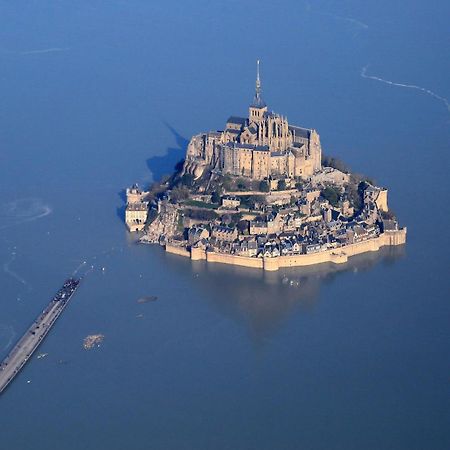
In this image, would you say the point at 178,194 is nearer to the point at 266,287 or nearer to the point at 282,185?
the point at 282,185

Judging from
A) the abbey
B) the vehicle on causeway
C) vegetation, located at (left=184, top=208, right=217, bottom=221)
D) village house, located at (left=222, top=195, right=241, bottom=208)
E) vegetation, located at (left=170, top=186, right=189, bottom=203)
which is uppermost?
the abbey

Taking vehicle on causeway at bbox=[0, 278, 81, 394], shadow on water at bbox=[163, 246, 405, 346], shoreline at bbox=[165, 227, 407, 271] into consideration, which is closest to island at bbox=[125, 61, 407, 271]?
shoreline at bbox=[165, 227, 407, 271]

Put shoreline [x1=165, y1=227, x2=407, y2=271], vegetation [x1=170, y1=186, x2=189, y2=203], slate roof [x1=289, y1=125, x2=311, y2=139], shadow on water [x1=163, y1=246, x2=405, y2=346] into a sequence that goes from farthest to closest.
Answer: slate roof [x1=289, y1=125, x2=311, y2=139] → vegetation [x1=170, y1=186, x2=189, y2=203] → shoreline [x1=165, y1=227, x2=407, y2=271] → shadow on water [x1=163, y1=246, x2=405, y2=346]

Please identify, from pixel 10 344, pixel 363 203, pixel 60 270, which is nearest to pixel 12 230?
pixel 60 270

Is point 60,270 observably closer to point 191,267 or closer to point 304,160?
point 191,267

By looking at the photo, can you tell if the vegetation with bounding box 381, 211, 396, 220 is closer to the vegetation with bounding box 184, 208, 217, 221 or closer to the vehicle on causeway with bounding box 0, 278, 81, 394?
the vegetation with bounding box 184, 208, 217, 221

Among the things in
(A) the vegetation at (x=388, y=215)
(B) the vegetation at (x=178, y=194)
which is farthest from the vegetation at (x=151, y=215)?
(A) the vegetation at (x=388, y=215)
